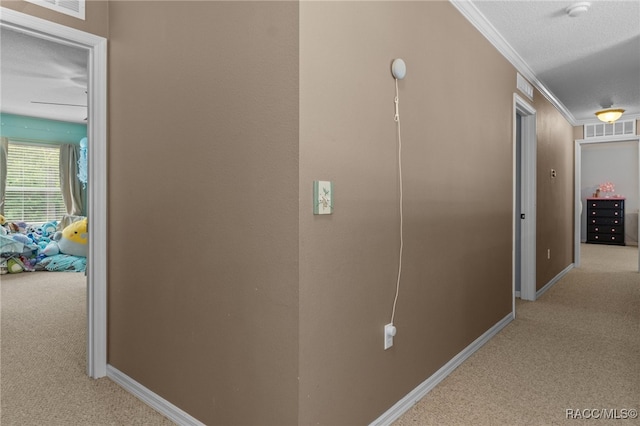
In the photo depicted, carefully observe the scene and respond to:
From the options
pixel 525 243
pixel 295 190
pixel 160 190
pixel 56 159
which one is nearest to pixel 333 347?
pixel 295 190

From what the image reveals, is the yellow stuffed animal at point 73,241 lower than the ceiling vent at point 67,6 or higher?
lower

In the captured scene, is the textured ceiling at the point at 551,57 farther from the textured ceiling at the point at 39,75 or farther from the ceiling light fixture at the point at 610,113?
the ceiling light fixture at the point at 610,113

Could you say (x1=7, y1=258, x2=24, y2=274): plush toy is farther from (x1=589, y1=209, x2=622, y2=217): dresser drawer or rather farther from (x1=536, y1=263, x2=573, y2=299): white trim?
(x1=589, y1=209, x2=622, y2=217): dresser drawer

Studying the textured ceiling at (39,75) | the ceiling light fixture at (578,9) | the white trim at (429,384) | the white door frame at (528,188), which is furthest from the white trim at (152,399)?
the white door frame at (528,188)

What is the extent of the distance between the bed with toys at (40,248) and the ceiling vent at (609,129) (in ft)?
24.9

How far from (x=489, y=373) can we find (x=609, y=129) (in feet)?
17.4

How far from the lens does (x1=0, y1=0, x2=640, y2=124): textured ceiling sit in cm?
262

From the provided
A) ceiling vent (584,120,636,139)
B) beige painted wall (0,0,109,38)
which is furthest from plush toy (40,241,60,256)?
ceiling vent (584,120,636,139)

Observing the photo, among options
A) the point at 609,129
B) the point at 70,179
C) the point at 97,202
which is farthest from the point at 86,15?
the point at 609,129

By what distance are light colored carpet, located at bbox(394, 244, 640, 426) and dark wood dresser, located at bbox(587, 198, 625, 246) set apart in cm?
553

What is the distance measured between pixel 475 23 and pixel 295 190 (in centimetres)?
206

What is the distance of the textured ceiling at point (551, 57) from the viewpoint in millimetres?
2624

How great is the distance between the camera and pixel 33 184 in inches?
262

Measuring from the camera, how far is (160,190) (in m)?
1.91
